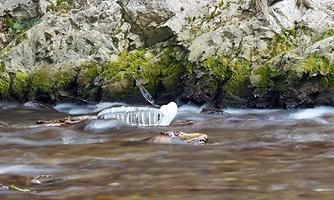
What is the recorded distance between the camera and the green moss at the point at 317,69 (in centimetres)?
893

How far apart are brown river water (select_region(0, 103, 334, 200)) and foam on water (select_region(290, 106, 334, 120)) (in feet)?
0.09

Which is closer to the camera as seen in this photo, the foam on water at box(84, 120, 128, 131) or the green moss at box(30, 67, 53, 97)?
the foam on water at box(84, 120, 128, 131)

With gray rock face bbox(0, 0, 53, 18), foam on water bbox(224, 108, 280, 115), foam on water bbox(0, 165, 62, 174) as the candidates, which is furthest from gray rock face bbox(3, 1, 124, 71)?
foam on water bbox(0, 165, 62, 174)

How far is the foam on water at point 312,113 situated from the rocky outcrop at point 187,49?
0.84 ft

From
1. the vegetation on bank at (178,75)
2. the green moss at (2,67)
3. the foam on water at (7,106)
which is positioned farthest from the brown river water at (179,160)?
the green moss at (2,67)

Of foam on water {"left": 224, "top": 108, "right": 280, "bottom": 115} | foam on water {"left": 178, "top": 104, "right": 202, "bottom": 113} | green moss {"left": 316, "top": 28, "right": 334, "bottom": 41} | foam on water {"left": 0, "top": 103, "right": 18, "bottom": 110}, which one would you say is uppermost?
green moss {"left": 316, "top": 28, "right": 334, "bottom": 41}

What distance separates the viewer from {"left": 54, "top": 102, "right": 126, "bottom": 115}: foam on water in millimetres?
10750

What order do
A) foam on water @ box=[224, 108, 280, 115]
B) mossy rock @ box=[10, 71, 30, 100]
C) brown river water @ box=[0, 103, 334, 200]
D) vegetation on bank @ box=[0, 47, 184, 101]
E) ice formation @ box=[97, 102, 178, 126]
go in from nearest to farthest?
1. brown river water @ box=[0, 103, 334, 200]
2. ice formation @ box=[97, 102, 178, 126]
3. foam on water @ box=[224, 108, 280, 115]
4. vegetation on bank @ box=[0, 47, 184, 101]
5. mossy rock @ box=[10, 71, 30, 100]

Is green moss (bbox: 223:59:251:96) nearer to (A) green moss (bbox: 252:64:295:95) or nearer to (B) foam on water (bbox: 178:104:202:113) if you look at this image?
(A) green moss (bbox: 252:64:295:95)

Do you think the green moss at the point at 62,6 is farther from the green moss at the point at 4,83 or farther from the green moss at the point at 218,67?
the green moss at the point at 218,67

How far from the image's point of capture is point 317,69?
9.01 metres

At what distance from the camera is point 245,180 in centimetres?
411

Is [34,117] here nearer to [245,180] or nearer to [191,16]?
[191,16]

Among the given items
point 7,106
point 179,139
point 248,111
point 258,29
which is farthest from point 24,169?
point 7,106
